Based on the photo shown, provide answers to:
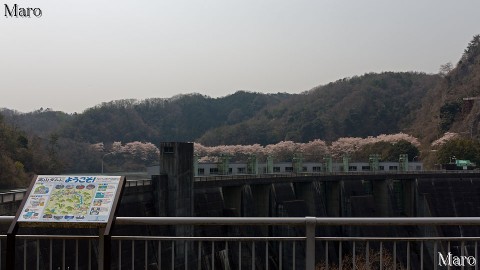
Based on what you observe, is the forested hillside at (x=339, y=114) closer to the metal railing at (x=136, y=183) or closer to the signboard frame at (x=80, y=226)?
the metal railing at (x=136, y=183)

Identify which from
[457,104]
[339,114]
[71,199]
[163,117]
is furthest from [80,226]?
[339,114]

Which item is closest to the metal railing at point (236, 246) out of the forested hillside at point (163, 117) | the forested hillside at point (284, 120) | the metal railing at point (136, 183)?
the metal railing at point (136, 183)

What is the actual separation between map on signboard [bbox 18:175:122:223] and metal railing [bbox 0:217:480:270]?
1.24 feet

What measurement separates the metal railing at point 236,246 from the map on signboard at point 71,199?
38cm

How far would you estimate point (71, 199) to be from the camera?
268 inches

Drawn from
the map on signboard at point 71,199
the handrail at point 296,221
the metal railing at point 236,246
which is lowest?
the metal railing at point 236,246

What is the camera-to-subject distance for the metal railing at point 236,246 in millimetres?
6879

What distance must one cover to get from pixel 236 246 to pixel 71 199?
26.1 metres

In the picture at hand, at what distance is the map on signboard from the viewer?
260 inches

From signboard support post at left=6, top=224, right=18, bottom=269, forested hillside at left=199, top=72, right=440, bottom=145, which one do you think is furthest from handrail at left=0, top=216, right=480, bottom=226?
forested hillside at left=199, top=72, right=440, bottom=145

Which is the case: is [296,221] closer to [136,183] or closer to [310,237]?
[310,237]

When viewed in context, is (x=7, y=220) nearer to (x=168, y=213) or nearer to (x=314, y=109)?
(x=168, y=213)

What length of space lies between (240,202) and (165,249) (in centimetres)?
1406

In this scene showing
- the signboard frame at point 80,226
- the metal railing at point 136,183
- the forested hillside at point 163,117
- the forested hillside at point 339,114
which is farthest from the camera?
the forested hillside at point 339,114
